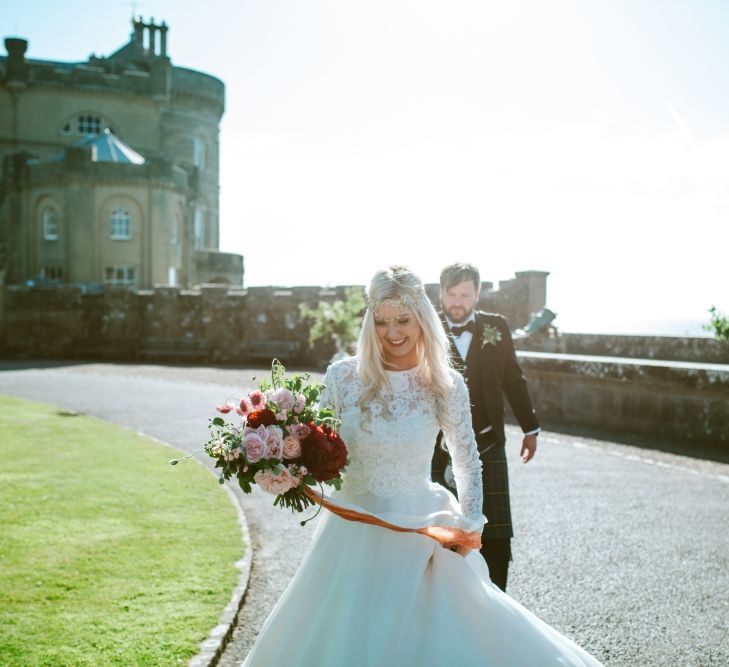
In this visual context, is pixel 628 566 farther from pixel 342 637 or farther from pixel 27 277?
pixel 27 277

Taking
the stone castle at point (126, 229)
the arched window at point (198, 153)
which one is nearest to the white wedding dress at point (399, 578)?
the stone castle at point (126, 229)

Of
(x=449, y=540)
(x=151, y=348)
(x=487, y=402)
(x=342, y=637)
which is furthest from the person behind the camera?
(x=151, y=348)

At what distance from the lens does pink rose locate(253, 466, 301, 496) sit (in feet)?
9.62

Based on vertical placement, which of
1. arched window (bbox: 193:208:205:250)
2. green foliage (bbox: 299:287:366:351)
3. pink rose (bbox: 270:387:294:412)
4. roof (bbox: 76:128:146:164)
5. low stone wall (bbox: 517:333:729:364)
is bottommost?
pink rose (bbox: 270:387:294:412)

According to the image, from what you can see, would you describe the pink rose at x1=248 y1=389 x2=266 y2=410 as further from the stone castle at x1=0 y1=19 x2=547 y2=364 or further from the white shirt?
the stone castle at x1=0 y1=19 x2=547 y2=364

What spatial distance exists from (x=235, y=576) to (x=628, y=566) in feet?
9.27

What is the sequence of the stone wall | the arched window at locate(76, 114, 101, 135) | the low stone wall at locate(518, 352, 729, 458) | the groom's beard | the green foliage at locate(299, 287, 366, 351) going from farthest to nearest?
the arched window at locate(76, 114, 101, 135), the stone wall, the green foliage at locate(299, 287, 366, 351), the low stone wall at locate(518, 352, 729, 458), the groom's beard

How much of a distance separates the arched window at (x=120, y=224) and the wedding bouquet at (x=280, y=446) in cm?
3921

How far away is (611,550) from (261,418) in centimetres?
395

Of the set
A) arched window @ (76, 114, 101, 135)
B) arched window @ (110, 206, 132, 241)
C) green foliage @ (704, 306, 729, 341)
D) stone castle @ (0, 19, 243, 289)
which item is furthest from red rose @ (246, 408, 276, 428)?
arched window @ (76, 114, 101, 135)

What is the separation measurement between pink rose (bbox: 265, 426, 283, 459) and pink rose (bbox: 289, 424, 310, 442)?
55mm

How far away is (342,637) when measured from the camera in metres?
2.91

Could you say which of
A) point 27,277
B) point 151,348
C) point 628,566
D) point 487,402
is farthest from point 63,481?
point 27,277

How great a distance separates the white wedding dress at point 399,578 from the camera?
2.91m
